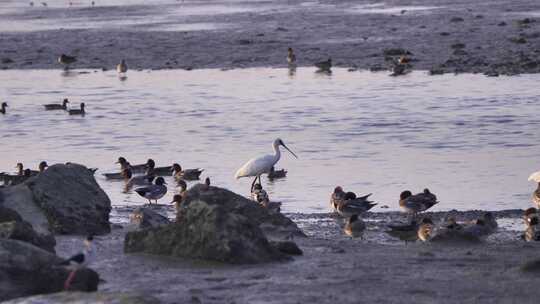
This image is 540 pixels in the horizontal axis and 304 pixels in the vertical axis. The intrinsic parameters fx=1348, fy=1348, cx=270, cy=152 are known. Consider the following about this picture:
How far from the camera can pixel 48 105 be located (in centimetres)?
3256

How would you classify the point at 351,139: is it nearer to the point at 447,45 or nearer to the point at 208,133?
the point at 208,133

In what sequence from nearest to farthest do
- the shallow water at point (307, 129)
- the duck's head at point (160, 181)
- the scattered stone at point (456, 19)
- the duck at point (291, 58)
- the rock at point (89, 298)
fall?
1. the rock at point (89, 298)
2. the duck's head at point (160, 181)
3. the shallow water at point (307, 129)
4. the duck at point (291, 58)
5. the scattered stone at point (456, 19)

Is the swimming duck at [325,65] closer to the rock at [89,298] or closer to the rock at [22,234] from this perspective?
the rock at [22,234]

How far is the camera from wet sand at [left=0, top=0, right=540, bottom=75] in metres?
41.5

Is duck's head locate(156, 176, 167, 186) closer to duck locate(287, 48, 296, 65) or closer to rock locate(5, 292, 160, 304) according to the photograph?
rock locate(5, 292, 160, 304)

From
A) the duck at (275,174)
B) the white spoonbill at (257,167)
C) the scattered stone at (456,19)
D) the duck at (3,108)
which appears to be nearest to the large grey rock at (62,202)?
the white spoonbill at (257,167)

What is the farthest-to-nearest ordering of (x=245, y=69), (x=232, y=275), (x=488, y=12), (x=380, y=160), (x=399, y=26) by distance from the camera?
(x=488, y=12)
(x=399, y=26)
(x=245, y=69)
(x=380, y=160)
(x=232, y=275)

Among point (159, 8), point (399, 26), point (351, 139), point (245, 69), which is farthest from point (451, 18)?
point (351, 139)

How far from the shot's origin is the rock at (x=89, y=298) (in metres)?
10.4

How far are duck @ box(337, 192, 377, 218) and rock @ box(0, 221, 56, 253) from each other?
16.1ft

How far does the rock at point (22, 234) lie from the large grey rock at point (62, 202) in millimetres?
1985

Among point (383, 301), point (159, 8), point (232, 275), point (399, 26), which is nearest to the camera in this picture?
point (383, 301)

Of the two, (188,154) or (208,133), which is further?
(208,133)

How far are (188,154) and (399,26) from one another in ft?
91.4
